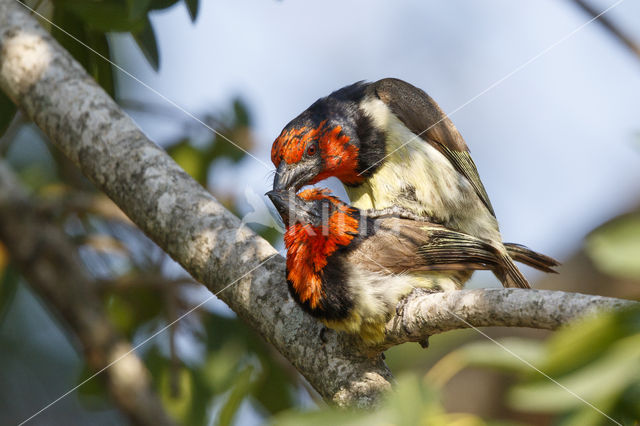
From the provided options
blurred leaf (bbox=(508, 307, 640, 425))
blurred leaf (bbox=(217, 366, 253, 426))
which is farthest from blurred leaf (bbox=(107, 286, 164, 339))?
blurred leaf (bbox=(508, 307, 640, 425))

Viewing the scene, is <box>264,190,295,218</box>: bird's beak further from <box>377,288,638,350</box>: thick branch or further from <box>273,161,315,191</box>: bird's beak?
<box>377,288,638,350</box>: thick branch

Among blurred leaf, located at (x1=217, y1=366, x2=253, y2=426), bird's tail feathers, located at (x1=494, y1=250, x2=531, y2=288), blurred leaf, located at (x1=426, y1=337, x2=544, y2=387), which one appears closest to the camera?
blurred leaf, located at (x1=426, y1=337, x2=544, y2=387)

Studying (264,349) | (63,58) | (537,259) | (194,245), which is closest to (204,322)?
(264,349)

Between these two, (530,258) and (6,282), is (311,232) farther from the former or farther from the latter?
(6,282)

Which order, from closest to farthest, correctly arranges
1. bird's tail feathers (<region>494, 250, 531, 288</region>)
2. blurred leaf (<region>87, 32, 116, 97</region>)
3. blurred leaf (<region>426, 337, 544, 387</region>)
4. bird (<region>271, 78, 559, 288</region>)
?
blurred leaf (<region>426, 337, 544, 387</region>) < bird's tail feathers (<region>494, 250, 531, 288</region>) < bird (<region>271, 78, 559, 288</region>) < blurred leaf (<region>87, 32, 116, 97</region>)

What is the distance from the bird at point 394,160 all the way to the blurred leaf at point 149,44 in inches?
24.0

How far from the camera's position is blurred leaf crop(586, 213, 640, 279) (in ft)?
3.64

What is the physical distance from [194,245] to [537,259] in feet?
4.37

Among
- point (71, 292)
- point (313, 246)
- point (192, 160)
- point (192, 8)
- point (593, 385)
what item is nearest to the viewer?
point (593, 385)

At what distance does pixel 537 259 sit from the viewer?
9.09 feet

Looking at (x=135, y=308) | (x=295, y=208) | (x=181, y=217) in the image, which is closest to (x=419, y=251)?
(x=295, y=208)

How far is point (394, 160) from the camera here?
2.92 m

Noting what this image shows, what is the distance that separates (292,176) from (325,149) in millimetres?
188

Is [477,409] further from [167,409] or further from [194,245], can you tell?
A: [194,245]
